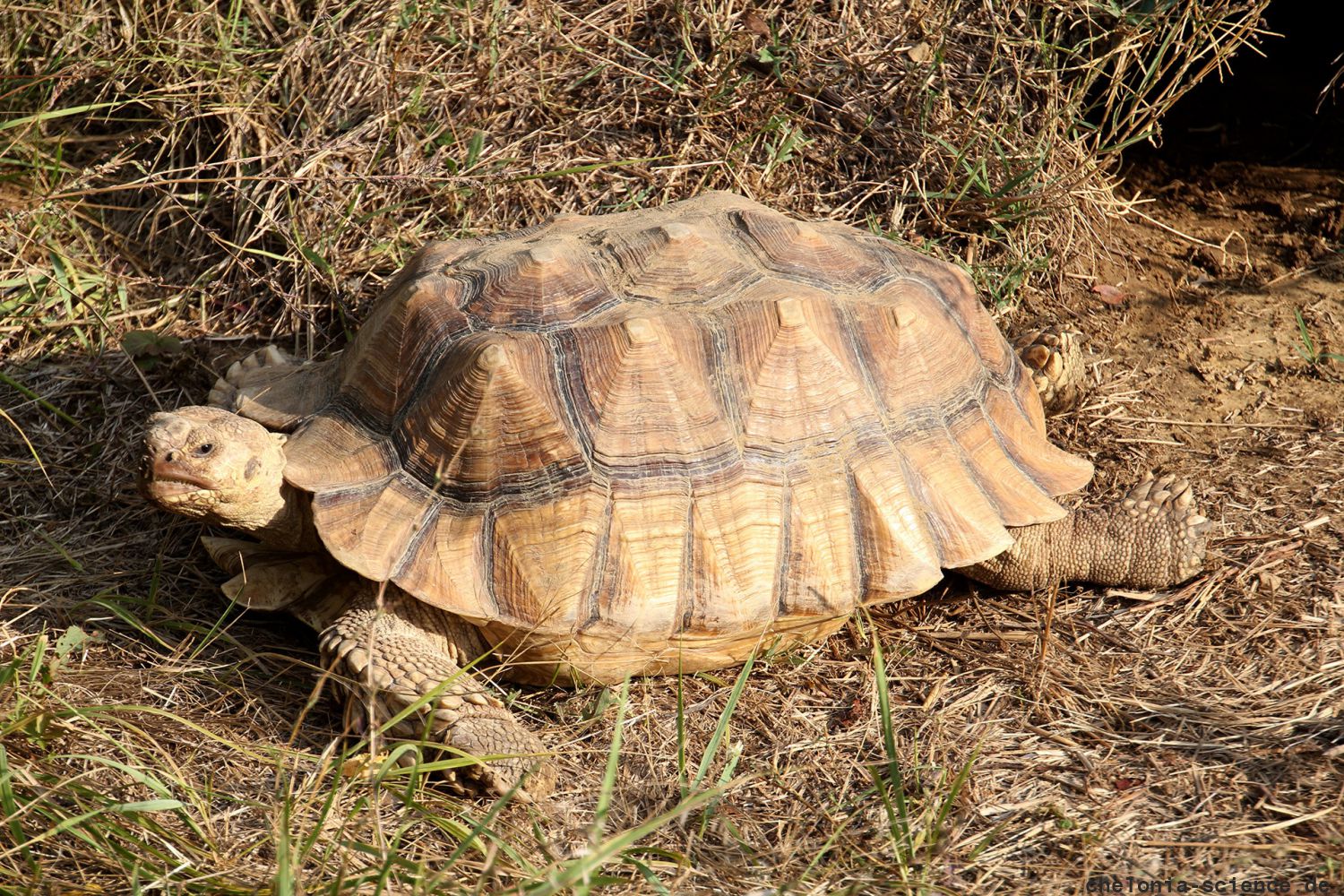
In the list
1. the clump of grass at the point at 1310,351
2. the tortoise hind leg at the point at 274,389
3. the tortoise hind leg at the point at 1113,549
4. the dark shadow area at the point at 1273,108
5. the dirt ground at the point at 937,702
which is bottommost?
the dirt ground at the point at 937,702

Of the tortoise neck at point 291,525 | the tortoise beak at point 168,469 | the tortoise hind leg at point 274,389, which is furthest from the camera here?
the tortoise hind leg at point 274,389

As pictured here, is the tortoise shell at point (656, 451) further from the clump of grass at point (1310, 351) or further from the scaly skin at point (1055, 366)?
the clump of grass at point (1310, 351)

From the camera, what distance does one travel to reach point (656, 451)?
3.02 meters

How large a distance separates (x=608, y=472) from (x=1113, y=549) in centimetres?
169

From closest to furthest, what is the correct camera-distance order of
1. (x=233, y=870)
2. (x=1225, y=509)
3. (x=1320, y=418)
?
(x=233, y=870) → (x=1225, y=509) → (x=1320, y=418)

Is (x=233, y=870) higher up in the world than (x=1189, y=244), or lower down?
lower down

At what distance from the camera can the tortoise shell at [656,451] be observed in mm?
2951

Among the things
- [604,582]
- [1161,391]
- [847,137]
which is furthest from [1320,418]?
[604,582]

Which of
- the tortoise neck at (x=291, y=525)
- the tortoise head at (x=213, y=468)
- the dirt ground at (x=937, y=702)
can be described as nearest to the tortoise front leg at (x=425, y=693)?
the dirt ground at (x=937, y=702)

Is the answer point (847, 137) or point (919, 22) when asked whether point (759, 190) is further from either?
point (919, 22)

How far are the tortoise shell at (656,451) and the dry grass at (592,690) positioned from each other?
0.37 m

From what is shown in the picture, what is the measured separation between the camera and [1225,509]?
3.73 metres

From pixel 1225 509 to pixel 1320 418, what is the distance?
70 centimetres

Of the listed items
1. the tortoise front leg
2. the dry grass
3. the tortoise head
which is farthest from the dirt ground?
the tortoise head
